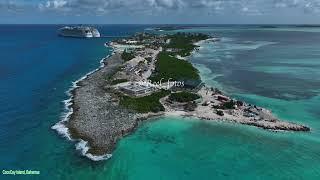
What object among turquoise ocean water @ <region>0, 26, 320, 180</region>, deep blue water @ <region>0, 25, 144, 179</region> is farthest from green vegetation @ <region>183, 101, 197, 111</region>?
deep blue water @ <region>0, 25, 144, 179</region>

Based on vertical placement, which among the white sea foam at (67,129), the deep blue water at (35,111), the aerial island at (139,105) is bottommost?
the deep blue water at (35,111)

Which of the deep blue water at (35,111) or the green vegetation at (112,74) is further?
the green vegetation at (112,74)

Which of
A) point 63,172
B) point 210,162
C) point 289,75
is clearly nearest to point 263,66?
point 289,75

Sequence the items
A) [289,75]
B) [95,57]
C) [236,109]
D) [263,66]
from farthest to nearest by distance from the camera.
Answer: [95,57], [263,66], [289,75], [236,109]

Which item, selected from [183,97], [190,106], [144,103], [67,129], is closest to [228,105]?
[190,106]

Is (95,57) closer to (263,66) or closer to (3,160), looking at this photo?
(263,66)

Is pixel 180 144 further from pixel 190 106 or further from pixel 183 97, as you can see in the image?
pixel 183 97

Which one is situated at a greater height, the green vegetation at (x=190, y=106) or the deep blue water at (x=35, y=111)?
the green vegetation at (x=190, y=106)

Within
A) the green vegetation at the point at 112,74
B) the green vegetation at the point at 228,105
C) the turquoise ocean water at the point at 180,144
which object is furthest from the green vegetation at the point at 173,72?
the green vegetation at the point at 228,105

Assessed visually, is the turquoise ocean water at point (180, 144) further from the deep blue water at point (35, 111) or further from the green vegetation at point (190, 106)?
the green vegetation at point (190, 106)
